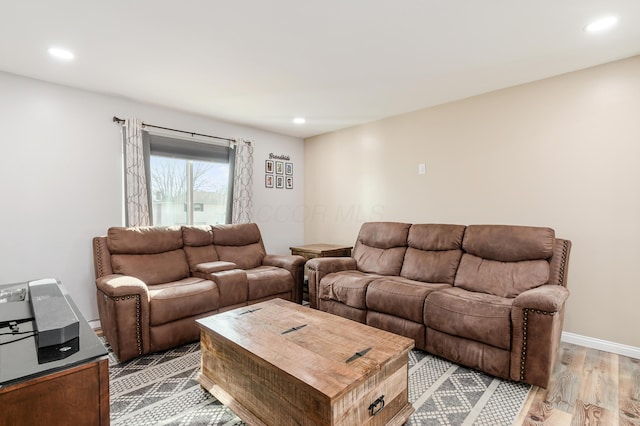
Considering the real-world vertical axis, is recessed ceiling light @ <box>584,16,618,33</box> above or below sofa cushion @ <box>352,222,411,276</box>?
above

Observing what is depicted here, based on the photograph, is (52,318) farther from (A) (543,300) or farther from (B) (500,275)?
(B) (500,275)

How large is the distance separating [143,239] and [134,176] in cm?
69

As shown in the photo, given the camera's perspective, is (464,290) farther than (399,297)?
Yes

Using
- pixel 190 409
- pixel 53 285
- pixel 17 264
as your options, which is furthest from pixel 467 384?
pixel 17 264

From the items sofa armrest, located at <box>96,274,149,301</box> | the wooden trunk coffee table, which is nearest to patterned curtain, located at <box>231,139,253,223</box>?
sofa armrest, located at <box>96,274,149,301</box>

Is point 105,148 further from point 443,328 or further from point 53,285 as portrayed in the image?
point 443,328

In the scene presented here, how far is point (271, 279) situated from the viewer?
336 cm

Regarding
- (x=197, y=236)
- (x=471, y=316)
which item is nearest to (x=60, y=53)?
(x=197, y=236)

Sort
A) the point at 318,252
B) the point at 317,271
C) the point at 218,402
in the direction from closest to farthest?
the point at 218,402
the point at 317,271
the point at 318,252

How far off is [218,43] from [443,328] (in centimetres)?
260

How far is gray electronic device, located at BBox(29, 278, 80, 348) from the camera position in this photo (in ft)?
3.12

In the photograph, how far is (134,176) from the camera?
3318 millimetres

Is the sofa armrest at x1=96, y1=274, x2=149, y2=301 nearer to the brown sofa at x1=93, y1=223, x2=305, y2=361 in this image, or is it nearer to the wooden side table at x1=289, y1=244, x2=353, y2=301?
the brown sofa at x1=93, y1=223, x2=305, y2=361

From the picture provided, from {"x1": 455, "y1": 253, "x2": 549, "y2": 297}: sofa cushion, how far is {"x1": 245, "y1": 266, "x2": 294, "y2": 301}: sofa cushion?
1722 mm
